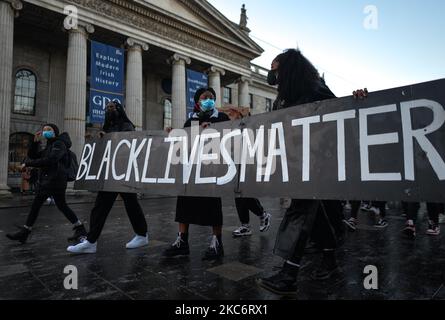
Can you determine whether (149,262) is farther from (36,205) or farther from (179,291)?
(36,205)

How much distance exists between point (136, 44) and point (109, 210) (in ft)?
58.5

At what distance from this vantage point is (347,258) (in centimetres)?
359

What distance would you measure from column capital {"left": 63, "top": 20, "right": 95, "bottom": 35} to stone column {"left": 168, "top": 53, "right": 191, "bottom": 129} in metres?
6.15

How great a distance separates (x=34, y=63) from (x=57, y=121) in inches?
155

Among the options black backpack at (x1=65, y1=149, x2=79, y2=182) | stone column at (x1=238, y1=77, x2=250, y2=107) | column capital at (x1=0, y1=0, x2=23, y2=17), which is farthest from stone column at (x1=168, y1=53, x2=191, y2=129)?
black backpack at (x1=65, y1=149, x2=79, y2=182)

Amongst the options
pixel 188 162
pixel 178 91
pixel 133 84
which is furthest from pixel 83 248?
pixel 178 91

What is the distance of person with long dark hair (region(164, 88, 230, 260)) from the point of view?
356 centimetres

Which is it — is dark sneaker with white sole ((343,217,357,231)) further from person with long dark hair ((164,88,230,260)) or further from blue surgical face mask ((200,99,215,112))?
blue surgical face mask ((200,99,215,112))

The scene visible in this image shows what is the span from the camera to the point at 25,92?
60.9 feet

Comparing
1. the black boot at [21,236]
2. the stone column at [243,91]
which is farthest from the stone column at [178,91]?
the black boot at [21,236]

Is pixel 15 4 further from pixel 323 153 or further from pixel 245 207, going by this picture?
pixel 323 153

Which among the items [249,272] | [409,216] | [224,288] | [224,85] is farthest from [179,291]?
[224,85]

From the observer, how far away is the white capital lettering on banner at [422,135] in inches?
77.0
